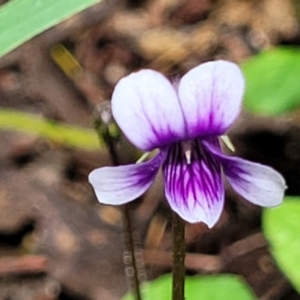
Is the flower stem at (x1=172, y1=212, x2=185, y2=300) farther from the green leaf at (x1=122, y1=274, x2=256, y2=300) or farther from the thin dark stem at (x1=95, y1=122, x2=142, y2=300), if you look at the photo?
the green leaf at (x1=122, y1=274, x2=256, y2=300)

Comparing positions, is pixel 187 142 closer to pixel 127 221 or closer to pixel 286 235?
pixel 127 221

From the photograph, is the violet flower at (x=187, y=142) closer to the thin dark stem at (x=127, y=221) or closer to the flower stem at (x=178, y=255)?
the flower stem at (x=178, y=255)

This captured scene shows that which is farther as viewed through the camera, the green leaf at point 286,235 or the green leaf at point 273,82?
the green leaf at point 273,82

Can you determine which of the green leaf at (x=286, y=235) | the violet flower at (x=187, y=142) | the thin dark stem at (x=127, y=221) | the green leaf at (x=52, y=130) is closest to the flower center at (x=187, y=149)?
the violet flower at (x=187, y=142)

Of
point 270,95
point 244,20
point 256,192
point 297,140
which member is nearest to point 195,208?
point 256,192

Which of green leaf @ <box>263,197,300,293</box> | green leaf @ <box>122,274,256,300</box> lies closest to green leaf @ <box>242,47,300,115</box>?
green leaf @ <box>263,197,300,293</box>

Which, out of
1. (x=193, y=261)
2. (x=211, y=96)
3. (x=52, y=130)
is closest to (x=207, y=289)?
(x=193, y=261)
